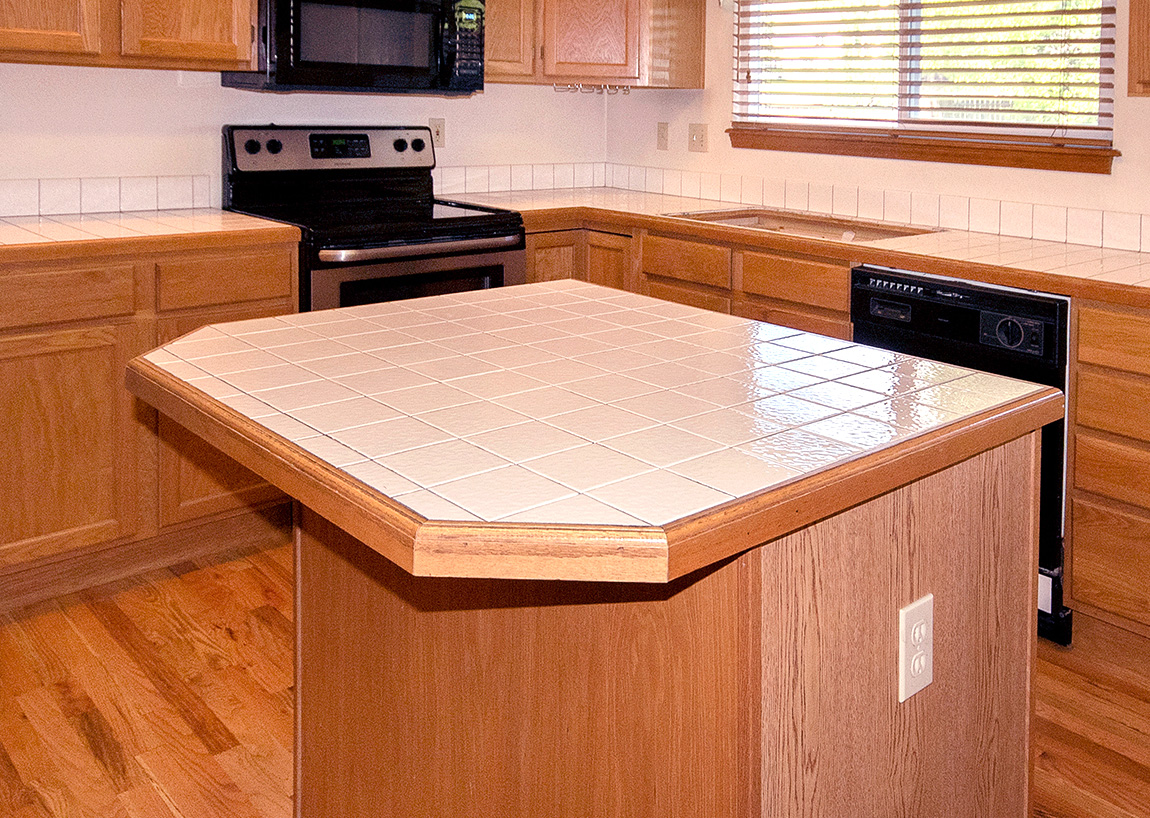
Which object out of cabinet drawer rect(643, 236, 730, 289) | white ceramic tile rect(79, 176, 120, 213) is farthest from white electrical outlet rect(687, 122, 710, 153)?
white ceramic tile rect(79, 176, 120, 213)

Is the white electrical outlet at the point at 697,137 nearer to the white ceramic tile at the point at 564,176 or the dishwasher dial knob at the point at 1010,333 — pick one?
the white ceramic tile at the point at 564,176

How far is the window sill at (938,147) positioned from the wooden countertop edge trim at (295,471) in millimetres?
2578

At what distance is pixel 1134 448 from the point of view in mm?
2490

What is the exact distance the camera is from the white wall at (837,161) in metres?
2.99

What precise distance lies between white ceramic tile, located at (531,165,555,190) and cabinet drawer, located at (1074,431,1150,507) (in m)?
2.45

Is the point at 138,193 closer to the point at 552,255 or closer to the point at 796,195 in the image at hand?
the point at 552,255

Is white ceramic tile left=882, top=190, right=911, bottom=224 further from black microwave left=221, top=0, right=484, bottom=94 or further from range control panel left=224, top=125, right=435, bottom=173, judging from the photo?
range control panel left=224, top=125, right=435, bottom=173

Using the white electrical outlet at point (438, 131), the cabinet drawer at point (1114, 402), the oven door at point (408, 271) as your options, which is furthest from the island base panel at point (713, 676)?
the white electrical outlet at point (438, 131)

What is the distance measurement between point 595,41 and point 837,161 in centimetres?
94

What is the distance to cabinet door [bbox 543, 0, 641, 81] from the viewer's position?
3.88 m

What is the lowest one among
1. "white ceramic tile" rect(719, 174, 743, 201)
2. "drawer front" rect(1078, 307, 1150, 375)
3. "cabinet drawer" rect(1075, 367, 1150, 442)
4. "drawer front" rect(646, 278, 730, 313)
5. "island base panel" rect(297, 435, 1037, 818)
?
"island base panel" rect(297, 435, 1037, 818)

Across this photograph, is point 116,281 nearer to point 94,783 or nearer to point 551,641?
point 94,783

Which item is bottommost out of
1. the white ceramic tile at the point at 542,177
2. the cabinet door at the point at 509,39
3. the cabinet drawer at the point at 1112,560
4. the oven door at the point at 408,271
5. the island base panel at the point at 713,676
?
the cabinet drawer at the point at 1112,560

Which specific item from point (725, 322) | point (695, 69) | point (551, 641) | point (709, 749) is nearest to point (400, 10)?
point (695, 69)
